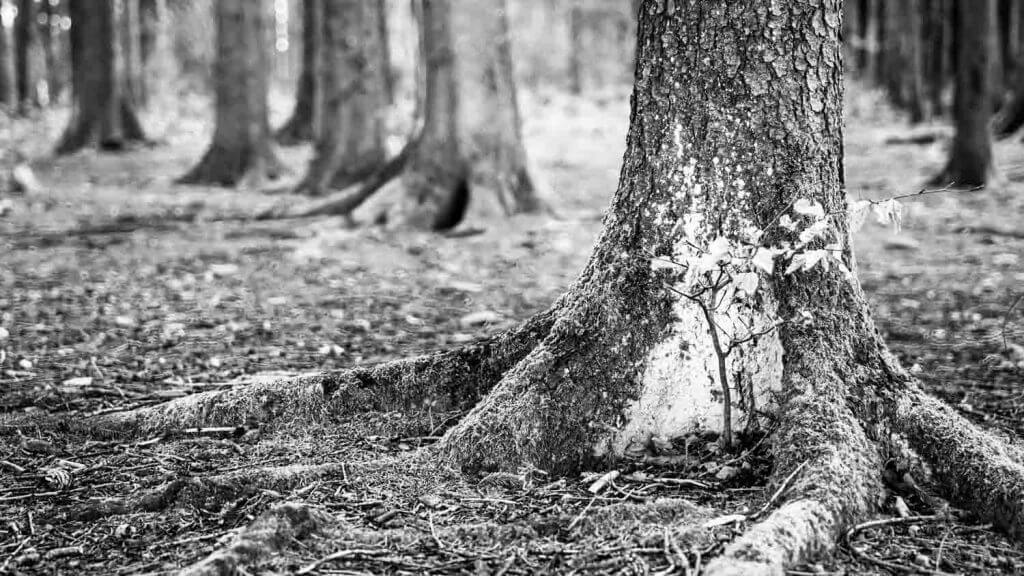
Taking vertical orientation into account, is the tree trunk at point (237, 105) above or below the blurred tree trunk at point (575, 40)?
below

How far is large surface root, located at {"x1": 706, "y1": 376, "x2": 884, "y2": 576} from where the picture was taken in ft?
7.22

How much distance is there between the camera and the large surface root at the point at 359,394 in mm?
3426

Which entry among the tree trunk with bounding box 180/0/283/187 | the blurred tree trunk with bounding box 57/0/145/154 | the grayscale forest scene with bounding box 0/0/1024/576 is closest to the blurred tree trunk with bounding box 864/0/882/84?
the tree trunk with bounding box 180/0/283/187

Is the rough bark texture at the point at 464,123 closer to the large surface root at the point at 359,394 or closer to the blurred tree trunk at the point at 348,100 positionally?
the blurred tree trunk at the point at 348,100

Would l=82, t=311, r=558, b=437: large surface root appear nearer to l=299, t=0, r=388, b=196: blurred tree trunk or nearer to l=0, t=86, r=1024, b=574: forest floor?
l=0, t=86, r=1024, b=574: forest floor

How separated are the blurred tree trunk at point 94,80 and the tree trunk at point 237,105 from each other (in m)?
4.13

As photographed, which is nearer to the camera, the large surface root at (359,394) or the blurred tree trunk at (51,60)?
the large surface root at (359,394)

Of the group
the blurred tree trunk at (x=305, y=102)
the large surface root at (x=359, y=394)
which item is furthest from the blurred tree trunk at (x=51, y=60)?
the large surface root at (x=359, y=394)

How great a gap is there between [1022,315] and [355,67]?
26.8 feet

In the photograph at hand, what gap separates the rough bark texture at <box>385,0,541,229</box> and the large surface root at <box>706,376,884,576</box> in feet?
19.9

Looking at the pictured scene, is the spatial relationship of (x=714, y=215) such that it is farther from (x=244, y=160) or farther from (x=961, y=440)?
(x=244, y=160)

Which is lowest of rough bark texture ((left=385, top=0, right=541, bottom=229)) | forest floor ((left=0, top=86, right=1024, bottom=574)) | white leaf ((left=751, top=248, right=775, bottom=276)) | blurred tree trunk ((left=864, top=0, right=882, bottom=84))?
forest floor ((left=0, top=86, right=1024, bottom=574))

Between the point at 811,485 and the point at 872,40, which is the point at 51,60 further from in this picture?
the point at 811,485

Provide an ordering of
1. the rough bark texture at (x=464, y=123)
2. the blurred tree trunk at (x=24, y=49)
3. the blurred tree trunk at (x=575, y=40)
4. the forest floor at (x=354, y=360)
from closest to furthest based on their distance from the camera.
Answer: the forest floor at (x=354, y=360) < the rough bark texture at (x=464, y=123) < the blurred tree trunk at (x=24, y=49) < the blurred tree trunk at (x=575, y=40)
